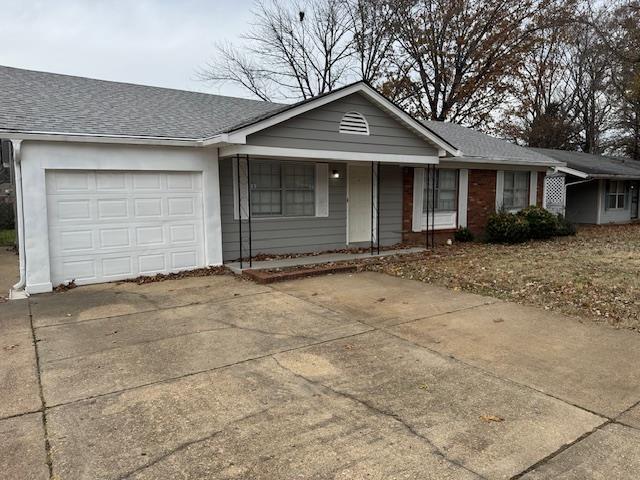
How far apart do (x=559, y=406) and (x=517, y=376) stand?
592mm

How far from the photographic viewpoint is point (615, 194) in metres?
21.8

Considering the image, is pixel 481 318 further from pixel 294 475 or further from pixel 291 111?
pixel 291 111

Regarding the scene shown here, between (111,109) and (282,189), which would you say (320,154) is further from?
(111,109)

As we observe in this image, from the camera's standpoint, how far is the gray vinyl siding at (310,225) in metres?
9.73

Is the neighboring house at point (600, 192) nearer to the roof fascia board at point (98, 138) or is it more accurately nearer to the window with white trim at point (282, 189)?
the window with white trim at point (282, 189)

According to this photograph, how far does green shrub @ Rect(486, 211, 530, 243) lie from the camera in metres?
13.4

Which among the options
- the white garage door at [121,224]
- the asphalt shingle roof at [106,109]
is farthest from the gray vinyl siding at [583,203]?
the white garage door at [121,224]

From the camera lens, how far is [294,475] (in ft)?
8.81

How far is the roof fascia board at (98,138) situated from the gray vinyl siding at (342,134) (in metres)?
1.28

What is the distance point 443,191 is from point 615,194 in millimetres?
13305

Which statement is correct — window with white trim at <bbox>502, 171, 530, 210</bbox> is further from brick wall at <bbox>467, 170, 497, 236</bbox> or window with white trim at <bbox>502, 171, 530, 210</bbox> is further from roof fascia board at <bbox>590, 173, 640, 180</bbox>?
roof fascia board at <bbox>590, 173, 640, 180</bbox>

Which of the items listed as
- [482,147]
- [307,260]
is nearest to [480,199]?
[482,147]

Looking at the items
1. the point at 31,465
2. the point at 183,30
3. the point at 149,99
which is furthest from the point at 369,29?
the point at 31,465

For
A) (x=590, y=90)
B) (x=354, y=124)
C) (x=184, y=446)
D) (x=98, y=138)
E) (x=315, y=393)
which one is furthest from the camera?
(x=590, y=90)
